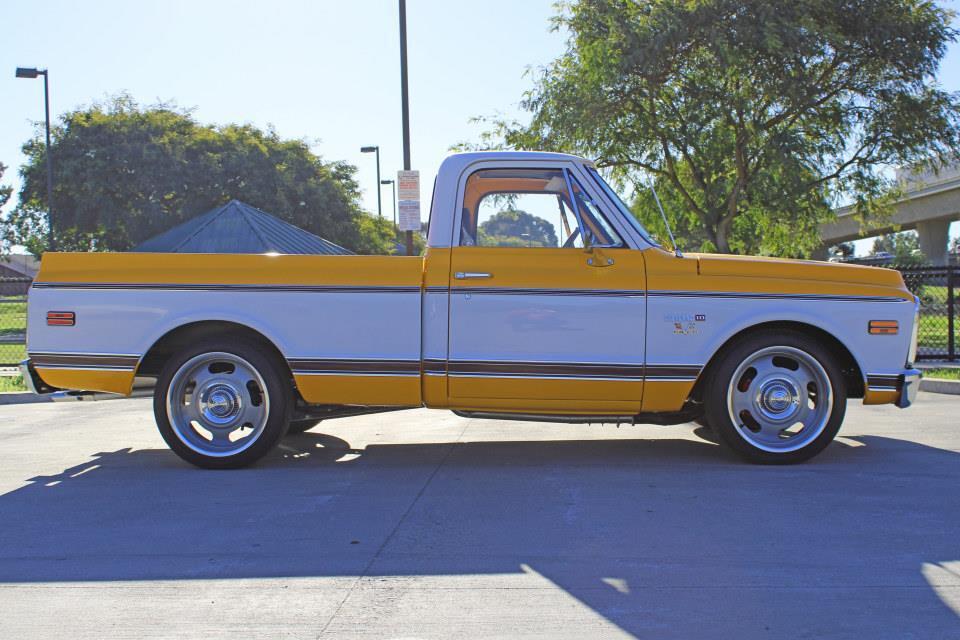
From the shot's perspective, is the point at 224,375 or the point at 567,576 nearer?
the point at 567,576

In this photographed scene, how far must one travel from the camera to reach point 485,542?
4.66 meters

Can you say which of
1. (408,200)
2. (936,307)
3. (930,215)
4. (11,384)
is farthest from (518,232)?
(930,215)

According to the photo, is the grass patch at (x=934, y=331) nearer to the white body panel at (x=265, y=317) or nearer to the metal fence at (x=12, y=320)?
the white body panel at (x=265, y=317)

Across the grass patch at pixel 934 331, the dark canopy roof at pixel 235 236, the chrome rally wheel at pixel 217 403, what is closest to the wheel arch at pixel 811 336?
the chrome rally wheel at pixel 217 403

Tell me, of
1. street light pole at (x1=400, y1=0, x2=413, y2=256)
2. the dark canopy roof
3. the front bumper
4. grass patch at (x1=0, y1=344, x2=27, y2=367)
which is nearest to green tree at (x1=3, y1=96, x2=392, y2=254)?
the dark canopy roof

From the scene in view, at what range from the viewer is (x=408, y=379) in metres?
6.29

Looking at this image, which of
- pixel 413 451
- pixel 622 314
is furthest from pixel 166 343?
pixel 622 314

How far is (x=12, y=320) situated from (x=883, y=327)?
1536cm

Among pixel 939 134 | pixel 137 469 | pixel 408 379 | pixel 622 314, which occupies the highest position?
pixel 939 134

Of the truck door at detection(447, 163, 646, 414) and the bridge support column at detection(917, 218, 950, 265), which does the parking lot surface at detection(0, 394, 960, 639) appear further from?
the bridge support column at detection(917, 218, 950, 265)

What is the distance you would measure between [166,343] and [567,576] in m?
3.69

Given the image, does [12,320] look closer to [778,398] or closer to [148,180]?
A: [778,398]

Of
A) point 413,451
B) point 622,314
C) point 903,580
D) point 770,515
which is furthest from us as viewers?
point 413,451

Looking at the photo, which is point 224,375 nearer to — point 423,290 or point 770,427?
point 423,290
